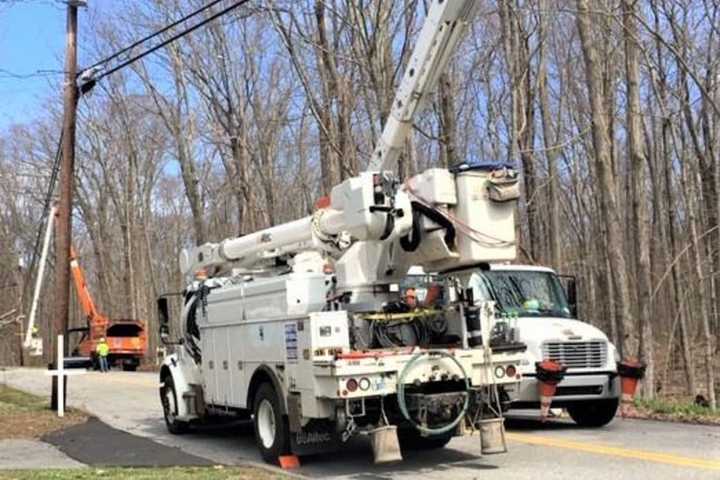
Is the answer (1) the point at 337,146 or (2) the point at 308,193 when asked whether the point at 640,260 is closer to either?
(1) the point at 337,146

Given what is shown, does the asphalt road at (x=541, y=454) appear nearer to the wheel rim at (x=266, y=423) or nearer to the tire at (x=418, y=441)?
the tire at (x=418, y=441)

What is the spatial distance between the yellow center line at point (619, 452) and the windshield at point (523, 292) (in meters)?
2.11

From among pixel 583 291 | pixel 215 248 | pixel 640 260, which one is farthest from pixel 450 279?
pixel 583 291

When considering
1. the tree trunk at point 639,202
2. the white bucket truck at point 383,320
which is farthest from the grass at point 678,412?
the white bucket truck at point 383,320

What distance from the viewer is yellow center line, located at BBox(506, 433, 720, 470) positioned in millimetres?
9281

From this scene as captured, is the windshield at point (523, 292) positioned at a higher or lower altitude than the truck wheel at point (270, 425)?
higher

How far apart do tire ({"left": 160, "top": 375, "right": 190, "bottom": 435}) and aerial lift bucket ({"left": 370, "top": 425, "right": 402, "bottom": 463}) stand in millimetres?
5978

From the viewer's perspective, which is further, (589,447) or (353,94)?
(353,94)

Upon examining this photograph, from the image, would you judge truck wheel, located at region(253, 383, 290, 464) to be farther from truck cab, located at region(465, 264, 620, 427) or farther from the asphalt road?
truck cab, located at region(465, 264, 620, 427)

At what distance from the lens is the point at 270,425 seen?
10.5 metres

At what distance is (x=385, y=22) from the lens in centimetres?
2325

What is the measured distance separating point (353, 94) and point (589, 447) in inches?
715

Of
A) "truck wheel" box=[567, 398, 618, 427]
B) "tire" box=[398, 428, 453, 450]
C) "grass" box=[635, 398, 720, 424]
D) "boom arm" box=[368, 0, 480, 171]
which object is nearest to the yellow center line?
"tire" box=[398, 428, 453, 450]

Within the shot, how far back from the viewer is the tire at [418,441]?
11156 mm
